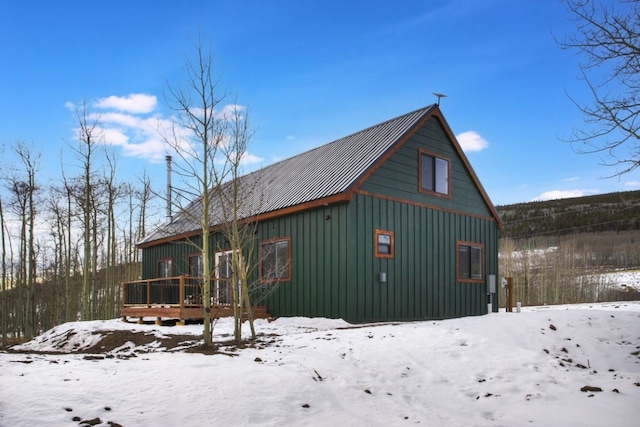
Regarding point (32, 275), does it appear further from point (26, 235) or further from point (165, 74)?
point (165, 74)

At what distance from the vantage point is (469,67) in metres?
13.1

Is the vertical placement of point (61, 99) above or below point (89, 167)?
above

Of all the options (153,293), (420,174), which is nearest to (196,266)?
(153,293)

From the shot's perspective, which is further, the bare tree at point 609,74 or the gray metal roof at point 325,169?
the gray metal roof at point 325,169

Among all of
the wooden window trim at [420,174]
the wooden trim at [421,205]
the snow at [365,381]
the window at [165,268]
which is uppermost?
the wooden window trim at [420,174]

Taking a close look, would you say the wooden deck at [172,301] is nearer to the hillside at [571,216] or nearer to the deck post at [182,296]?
the deck post at [182,296]

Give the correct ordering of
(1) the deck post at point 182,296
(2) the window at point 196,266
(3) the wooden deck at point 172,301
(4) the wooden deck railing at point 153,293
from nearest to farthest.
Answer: (1) the deck post at point 182,296 < (3) the wooden deck at point 172,301 < (4) the wooden deck railing at point 153,293 < (2) the window at point 196,266

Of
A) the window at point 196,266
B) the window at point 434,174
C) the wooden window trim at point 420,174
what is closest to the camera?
the wooden window trim at point 420,174

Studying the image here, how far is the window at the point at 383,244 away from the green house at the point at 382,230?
3 centimetres

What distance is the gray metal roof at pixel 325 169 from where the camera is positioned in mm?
11766

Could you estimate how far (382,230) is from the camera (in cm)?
1180

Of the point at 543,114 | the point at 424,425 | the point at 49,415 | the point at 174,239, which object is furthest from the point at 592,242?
the point at 49,415

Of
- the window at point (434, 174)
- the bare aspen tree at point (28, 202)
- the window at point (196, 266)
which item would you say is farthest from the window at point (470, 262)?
the bare aspen tree at point (28, 202)

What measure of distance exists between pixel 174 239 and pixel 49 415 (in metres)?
12.6
